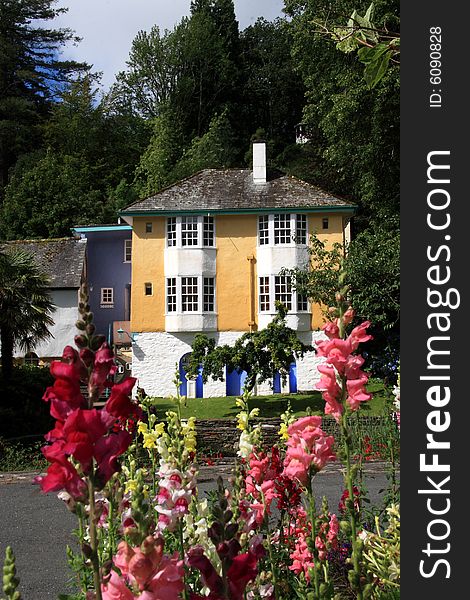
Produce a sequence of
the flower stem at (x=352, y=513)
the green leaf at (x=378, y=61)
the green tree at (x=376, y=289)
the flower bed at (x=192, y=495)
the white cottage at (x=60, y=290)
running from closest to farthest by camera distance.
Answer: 1. the flower bed at (x=192, y=495)
2. the flower stem at (x=352, y=513)
3. the green leaf at (x=378, y=61)
4. the green tree at (x=376, y=289)
5. the white cottage at (x=60, y=290)

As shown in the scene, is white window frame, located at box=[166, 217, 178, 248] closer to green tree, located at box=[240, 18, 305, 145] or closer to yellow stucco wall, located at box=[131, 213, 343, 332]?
yellow stucco wall, located at box=[131, 213, 343, 332]

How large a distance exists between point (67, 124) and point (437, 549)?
53.3 metres

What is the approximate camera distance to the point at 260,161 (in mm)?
30234

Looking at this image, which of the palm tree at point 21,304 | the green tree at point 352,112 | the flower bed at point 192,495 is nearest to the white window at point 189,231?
the green tree at point 352,112

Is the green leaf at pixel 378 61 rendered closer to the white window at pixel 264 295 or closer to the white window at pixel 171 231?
the white window at pixel 264 295

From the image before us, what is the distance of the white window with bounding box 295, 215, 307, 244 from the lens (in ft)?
97.1

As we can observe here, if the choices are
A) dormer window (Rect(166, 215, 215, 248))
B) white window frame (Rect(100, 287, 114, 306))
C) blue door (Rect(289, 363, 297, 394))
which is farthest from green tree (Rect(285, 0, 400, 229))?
white window frame (Rect(100, 287, 114, 306))

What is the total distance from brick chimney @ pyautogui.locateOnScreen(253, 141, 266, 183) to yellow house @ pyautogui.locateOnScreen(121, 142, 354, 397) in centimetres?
5

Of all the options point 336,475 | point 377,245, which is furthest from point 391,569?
point 377,245

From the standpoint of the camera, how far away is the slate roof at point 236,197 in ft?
96.6

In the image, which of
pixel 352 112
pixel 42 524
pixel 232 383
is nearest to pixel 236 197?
pixel 352 112

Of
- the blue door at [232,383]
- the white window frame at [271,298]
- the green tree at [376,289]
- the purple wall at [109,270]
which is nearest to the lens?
the green tree at [376,289]

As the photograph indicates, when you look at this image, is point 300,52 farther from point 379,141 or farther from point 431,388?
point 431,388

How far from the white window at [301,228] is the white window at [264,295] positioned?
7.18 ft
